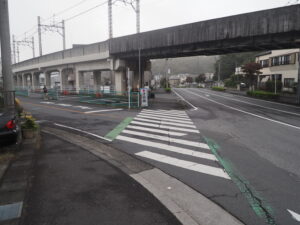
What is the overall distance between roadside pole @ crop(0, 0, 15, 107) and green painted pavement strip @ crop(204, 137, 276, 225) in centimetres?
787

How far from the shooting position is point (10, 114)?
6.82 m

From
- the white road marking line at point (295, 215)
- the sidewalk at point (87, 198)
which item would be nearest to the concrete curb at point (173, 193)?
the sidewalk at point (87, 198)

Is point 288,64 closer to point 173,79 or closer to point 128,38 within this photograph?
point 128,38

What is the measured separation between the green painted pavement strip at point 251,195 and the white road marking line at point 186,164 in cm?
25

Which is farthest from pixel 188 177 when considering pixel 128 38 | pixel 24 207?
pixel 128 38

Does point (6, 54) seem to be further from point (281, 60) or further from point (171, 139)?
point (281, 60)

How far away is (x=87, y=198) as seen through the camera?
412 centimetres

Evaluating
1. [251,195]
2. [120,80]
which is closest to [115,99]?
[120,80]

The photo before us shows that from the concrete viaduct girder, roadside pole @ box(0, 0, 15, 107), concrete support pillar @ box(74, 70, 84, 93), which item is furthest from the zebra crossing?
concrete support pillar @ box(74, 70, 84, 93)

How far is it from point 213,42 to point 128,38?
1010 cm

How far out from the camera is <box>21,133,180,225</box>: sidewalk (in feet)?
11.4

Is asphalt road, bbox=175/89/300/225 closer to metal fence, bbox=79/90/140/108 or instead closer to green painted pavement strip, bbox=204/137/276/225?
green painted pavement strip, bbox=204/137/276/225

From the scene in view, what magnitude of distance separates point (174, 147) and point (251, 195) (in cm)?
355

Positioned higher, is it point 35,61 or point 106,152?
point 35,61
